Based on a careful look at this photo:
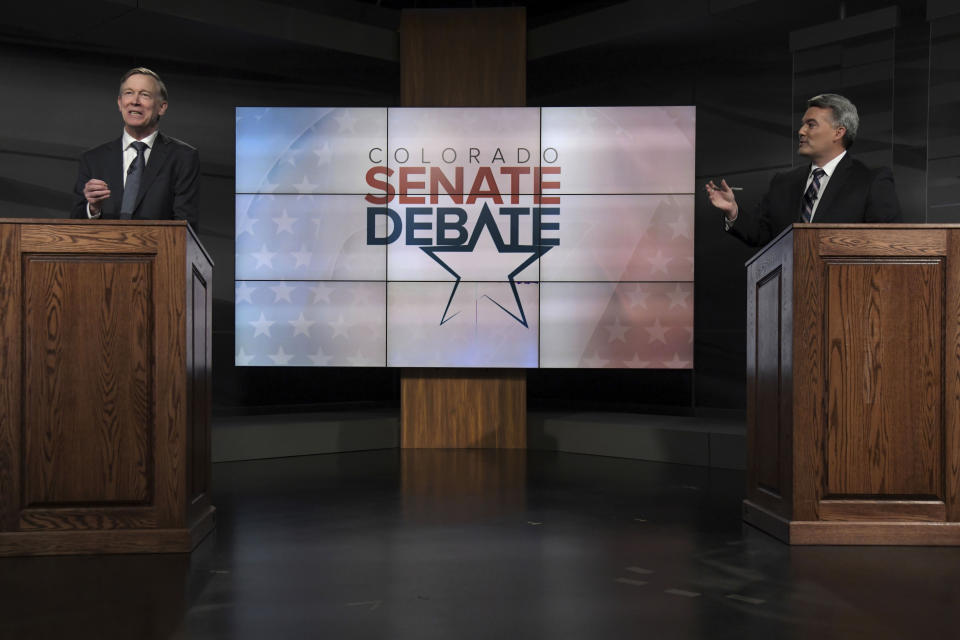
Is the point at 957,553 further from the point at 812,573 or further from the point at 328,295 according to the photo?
the point at 328,295

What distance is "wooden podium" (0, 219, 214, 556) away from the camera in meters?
2.81

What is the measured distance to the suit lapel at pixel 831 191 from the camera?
10.8ft

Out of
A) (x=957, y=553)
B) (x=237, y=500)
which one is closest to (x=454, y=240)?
(x=237, y=500)

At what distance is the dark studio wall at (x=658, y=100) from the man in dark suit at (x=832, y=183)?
2.37 m

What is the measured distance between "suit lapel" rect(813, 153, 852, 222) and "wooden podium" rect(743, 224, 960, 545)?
12.3 inches

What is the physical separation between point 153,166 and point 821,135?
2.39 m

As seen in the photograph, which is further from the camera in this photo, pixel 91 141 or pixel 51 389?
pixel 91 141

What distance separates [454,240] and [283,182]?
1.19 m

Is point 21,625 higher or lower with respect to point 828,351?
lower

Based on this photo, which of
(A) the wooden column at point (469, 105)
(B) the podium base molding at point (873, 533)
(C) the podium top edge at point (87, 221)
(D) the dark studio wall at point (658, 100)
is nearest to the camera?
(C) the podium top edge at point (87, 221)

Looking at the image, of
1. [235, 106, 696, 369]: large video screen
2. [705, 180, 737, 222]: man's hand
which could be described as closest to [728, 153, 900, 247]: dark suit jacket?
[705, 180, 737, 222]: man's hand

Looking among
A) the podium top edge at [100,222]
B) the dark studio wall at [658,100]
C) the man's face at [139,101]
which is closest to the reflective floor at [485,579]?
the podium top edge at [100,222]

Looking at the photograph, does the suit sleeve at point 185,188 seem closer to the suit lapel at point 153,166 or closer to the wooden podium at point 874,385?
the suit lapel at point 153,166

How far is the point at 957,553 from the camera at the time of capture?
2.88 meters
